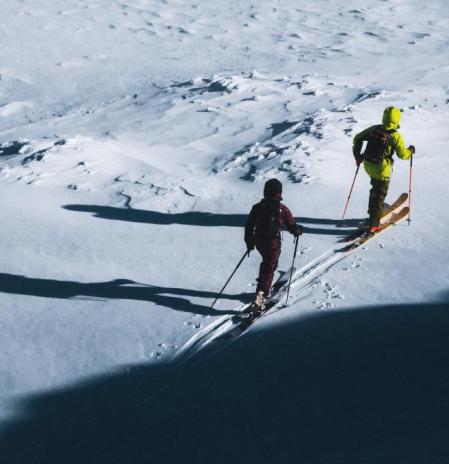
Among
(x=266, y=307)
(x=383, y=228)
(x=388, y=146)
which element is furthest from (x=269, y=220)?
(x=383, y=228)

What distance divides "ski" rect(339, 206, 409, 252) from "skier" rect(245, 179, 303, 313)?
69.7 inches

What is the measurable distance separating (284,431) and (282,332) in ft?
4.93

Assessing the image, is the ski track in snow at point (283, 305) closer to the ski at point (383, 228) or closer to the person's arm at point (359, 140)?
the ski at point (383, 228)

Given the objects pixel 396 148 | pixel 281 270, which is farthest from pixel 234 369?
pixel 396 148

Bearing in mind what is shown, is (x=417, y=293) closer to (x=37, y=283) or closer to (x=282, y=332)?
(x=282, y=332)

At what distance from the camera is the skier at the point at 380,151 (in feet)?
25.8

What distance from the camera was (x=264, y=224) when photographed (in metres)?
6.36

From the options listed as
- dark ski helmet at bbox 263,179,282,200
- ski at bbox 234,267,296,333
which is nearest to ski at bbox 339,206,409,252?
ski at bbox 234,267,296,333

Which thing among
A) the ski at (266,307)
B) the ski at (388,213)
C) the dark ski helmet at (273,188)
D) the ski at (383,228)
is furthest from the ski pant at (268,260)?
the ski at (388,213)

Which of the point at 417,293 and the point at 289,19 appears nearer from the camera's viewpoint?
the point at 417,293

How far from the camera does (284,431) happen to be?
484 centimetres

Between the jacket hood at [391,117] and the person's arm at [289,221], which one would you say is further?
the jacket hood at [391,117]

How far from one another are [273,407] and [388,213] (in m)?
4.48

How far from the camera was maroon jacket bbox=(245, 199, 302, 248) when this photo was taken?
6.31 metres
